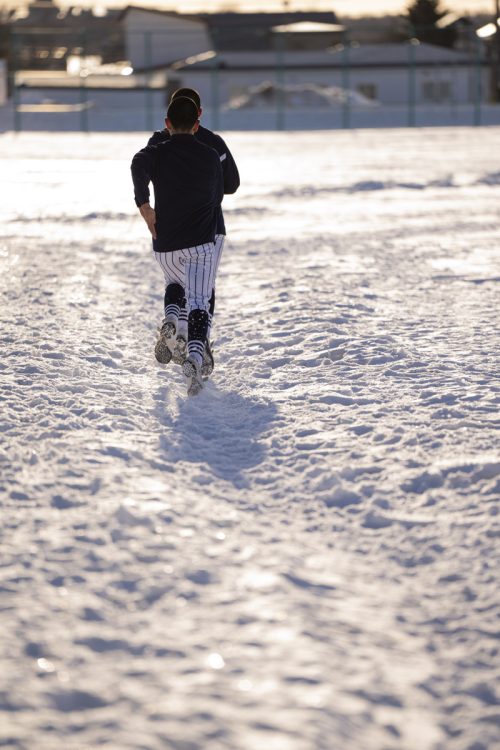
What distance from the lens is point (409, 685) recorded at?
8.47 ft

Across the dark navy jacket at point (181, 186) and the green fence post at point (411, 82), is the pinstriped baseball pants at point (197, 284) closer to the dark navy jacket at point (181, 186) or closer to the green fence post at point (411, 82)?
the dark navy jacket at point (181, 186)

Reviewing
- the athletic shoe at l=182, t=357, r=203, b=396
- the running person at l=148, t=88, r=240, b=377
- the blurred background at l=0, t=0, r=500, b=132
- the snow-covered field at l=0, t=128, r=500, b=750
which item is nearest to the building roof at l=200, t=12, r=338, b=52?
the blurred background at l=0, t=0, r=500, b=132

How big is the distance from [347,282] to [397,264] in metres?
1.11

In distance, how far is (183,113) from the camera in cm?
492

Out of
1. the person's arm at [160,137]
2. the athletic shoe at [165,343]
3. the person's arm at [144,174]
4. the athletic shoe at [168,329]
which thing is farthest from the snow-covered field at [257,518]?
the person's arm at [160,137]

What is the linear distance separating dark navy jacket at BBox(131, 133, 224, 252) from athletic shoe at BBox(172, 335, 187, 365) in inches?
20.6

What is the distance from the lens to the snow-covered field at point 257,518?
2498 millimetres

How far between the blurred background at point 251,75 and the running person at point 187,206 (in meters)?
23.9

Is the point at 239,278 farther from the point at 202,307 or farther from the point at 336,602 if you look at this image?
the point at 336,602

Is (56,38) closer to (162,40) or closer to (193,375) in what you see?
(162,40)

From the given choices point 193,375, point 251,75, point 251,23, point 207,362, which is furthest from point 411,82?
point 251,23

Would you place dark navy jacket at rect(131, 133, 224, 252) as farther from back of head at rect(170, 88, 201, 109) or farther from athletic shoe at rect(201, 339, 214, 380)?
athletic shoe at rect(201, 339, 214, 380)

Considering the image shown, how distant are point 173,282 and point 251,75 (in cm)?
4205

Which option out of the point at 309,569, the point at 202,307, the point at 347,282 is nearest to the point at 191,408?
the point at 202,307
